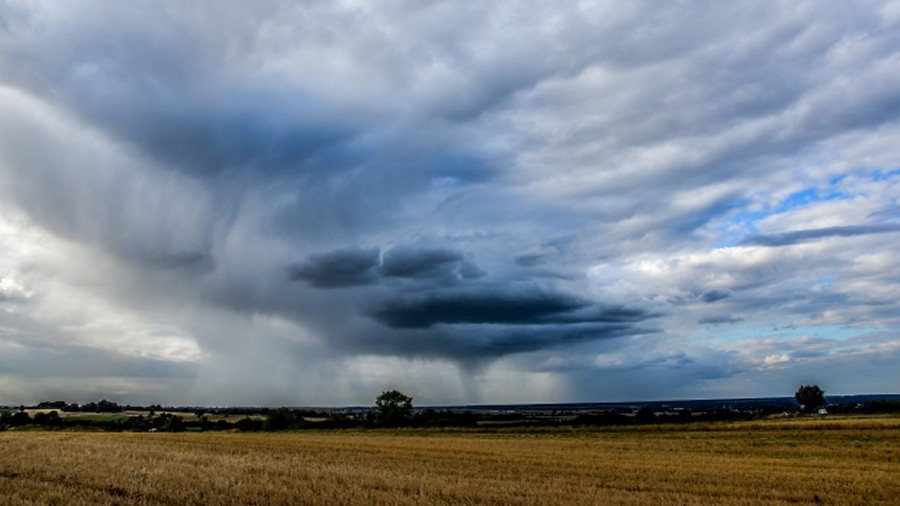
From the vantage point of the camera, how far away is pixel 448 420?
114750 mm

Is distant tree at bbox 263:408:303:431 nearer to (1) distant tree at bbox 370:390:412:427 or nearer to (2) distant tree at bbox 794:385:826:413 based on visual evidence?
(1) distant tree at bbox 370:390:412:427

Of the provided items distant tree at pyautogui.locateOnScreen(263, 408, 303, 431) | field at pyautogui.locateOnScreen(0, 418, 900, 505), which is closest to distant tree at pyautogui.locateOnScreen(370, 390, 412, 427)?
distant tree at pyautogui.locateOnScreen(263, 408, 303, 431)

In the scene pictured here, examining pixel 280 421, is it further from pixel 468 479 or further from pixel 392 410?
pixel 468 479

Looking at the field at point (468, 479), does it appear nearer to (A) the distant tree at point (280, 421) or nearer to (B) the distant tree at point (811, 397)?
(A) the distant tree at point (280, 421)

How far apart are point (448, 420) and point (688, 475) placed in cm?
9231

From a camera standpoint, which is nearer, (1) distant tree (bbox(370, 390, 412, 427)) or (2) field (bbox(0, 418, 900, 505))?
(2) field (bbox(0, 418, 900, 505))

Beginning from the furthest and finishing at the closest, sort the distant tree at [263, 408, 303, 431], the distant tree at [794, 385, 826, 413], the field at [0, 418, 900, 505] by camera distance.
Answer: the distant tree at [794, 385, 826, 413]
the distant tree at [263, 408, 303, 431]
the field at [0, 418, 900, 505]

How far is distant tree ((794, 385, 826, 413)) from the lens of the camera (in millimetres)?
145750

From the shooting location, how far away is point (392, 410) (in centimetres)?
12725

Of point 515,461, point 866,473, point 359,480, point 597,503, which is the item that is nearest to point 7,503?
point 359,480

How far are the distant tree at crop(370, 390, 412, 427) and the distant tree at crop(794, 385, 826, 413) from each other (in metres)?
93.9

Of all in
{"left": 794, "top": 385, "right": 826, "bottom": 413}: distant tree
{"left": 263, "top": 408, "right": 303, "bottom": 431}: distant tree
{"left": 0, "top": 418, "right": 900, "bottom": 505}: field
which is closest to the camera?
{"left": 0, "top": 418, "right": 900, "bottom": 505}: field

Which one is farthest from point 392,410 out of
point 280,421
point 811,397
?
point 811,397

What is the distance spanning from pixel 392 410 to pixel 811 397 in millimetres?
98760
